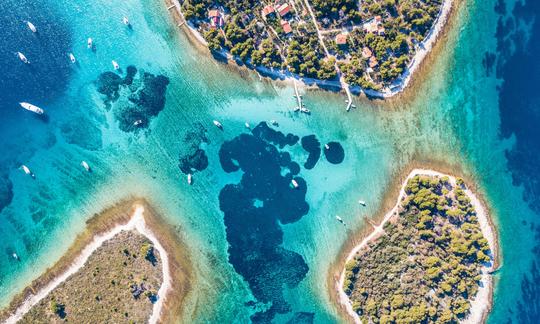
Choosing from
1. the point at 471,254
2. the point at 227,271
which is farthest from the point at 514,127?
the point at 227,271

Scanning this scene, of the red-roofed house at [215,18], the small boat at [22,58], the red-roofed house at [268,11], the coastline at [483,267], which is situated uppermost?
the small boat at [22,58]

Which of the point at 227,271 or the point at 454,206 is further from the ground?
the point at 227,271

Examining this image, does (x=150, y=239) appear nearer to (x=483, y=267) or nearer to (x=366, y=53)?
(x=366, y=53)

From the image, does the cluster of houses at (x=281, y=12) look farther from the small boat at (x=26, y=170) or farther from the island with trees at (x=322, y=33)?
the small boat at (x=26, y=170)

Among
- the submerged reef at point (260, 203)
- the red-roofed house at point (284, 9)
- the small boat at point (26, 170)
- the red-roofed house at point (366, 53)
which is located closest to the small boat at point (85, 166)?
the small boat at point (26, 170)

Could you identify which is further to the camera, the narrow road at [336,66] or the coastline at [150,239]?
the narrow road at [336,66]

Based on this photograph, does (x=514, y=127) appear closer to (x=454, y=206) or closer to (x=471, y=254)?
(x=454, y=206)

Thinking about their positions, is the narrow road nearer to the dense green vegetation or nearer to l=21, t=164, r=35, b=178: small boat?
the dense green vegetation

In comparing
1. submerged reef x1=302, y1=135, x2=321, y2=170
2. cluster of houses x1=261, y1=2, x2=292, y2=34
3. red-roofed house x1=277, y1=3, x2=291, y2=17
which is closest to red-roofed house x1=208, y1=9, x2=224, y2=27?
cluster of houses x1=261, y1=2, x2=292, y2=34
